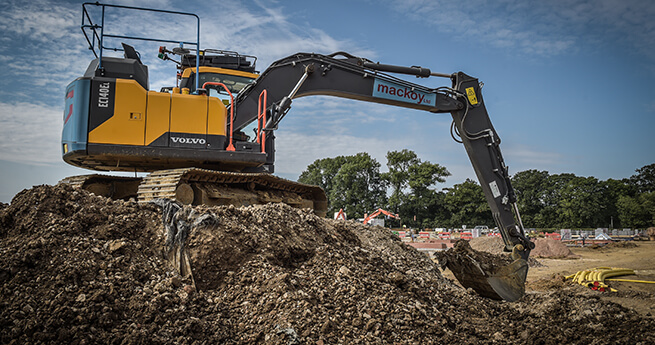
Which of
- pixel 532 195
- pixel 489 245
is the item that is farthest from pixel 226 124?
pixel 532 195

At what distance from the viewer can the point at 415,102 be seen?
8.16m

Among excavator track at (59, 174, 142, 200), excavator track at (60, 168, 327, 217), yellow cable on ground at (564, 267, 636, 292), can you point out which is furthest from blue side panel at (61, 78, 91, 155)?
yellow cable on ground at (564, 267, 636, 292)

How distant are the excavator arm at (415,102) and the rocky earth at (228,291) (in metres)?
1.87

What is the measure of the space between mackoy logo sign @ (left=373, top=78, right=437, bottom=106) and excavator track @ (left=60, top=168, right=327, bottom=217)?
219 centimetres

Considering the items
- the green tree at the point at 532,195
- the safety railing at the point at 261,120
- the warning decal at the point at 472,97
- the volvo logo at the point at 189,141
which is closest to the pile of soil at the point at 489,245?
the warning decal at the point at 472,97

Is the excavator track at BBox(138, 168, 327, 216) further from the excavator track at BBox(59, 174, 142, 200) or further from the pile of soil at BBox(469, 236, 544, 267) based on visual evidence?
the pile of soil at BBox(469, 236, 544, 267)

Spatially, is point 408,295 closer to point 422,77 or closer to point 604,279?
point 422,77

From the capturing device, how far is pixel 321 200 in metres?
8.95

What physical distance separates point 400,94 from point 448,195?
1964 inches

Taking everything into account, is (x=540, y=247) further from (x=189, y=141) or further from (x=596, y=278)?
(x=189, y=141)

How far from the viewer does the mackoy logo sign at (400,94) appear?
7.88 meters

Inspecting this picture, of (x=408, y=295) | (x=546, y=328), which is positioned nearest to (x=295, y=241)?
(x=408, y=295)

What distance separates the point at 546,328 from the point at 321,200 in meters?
4.92

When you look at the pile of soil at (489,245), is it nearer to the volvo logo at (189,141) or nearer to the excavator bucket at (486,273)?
the excavator bucket at (486,273)
